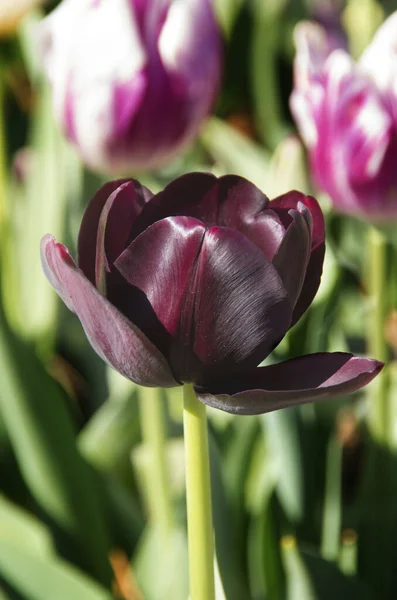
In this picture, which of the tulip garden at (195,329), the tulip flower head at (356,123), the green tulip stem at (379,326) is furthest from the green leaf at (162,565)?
the tulip flower head at (356,123)

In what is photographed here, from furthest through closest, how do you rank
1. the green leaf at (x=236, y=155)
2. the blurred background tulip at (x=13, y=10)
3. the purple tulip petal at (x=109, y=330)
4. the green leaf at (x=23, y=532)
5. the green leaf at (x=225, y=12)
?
the green leaf at (x=225, y=12)
the blurred background tulip at (x=13, y=10)
the green leaf at (x=236, y=155)
the green leaf at (x=23, y=532)
the purple tulip petal at (x=109, y=330)

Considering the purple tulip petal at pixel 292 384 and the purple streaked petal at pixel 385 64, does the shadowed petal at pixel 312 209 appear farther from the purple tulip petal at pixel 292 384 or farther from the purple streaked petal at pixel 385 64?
the purple streaked petal at pixel 385 64

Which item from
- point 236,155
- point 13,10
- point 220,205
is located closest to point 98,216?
point 220,205

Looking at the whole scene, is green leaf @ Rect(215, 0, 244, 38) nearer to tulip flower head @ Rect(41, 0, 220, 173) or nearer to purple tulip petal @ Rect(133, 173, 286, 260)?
tulip flower head @ Rect(41, 0, 220, 173)

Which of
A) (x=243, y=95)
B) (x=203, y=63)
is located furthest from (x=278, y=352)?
(x=243, y=95)

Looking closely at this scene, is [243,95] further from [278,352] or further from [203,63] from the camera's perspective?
[278,352]

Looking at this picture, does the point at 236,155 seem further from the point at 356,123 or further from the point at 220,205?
the point at 220,205

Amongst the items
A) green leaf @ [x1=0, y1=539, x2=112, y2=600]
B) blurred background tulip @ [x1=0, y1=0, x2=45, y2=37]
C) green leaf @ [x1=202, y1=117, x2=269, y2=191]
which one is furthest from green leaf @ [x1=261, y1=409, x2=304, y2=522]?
blurred background tulip @ [x1=0, y1=0, x2=45, y2=37]

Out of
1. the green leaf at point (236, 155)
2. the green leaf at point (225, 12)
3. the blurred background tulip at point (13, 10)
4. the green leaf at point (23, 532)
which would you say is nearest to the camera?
the green leaf at point (23, 532)
